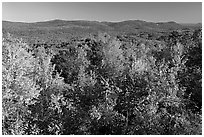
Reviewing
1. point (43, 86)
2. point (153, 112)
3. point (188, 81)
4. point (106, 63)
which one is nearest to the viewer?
point (153, 112)

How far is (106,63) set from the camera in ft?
113

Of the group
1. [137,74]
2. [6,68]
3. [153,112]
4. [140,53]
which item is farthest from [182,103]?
[140,53]

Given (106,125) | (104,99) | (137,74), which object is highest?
(137,74)

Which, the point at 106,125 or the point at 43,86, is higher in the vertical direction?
the point at 43,86

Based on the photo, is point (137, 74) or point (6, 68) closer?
point (6, 68)

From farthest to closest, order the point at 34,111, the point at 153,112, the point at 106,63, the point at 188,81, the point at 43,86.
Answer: the point at 106,63 → the point at 188,81 → the point at 43,86 → the point at 34,111 → the point at 153,112

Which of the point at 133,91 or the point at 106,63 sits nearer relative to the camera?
the point at 133,91

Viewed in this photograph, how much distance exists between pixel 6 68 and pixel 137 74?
36.0 ft

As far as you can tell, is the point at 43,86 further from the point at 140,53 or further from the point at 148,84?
the point at 140,53

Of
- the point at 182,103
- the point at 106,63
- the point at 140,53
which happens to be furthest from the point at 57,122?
the point at 140,53

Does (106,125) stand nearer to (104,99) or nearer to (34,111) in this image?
(104,99)

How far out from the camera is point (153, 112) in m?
22.0

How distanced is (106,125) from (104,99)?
7.86ft

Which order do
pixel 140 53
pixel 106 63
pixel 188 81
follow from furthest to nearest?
pixel 140 53, pixel 106 63, pixel 188 81
